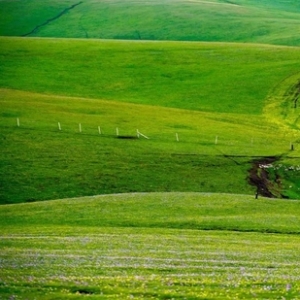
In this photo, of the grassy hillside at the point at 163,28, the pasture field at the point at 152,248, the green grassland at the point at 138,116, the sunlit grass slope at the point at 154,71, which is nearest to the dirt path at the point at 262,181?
the green grassland at the point at 138,116

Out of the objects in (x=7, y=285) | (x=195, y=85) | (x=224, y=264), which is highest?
(x=7, y=285)

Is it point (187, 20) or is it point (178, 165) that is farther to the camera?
point (187, 20)

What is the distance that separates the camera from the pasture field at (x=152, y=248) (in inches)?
977

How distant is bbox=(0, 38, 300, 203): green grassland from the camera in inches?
2756

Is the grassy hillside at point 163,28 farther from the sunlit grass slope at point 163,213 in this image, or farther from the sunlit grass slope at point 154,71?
the sunlit grass slope at point 163,213

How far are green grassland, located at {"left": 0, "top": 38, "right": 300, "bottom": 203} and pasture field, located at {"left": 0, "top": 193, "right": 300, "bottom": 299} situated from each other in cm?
1169

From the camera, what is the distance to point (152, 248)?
3612cm

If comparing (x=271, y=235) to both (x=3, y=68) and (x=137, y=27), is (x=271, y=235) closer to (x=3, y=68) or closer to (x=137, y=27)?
(x=3, y=68)

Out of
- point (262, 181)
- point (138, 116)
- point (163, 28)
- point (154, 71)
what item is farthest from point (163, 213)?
point (163, 28)

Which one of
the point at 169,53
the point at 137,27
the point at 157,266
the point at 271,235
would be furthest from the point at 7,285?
the point at 137,27

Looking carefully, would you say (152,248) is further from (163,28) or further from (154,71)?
(163,28)

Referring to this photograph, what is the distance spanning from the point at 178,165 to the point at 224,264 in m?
43.7

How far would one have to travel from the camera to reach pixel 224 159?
78062mm

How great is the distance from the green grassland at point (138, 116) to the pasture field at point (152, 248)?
460 inches
